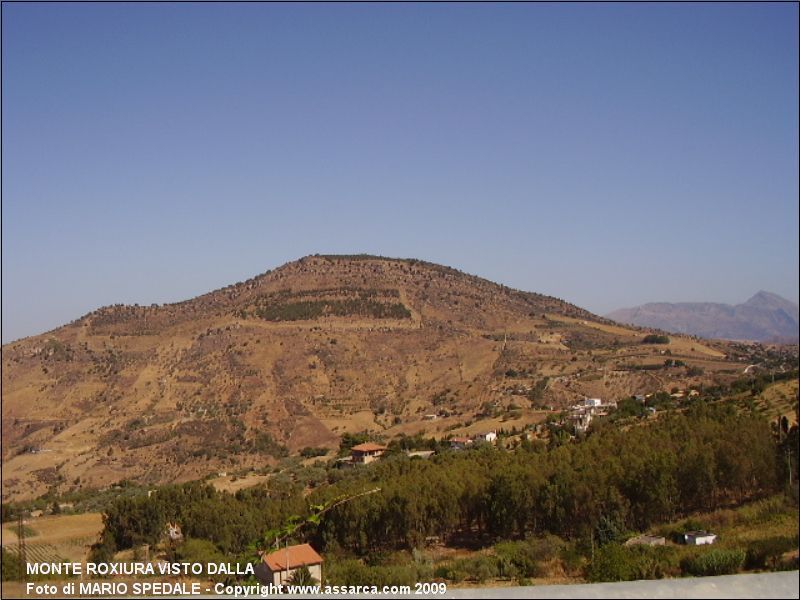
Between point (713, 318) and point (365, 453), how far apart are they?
63708 mm


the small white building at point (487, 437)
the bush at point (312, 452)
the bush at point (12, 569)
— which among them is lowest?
the bush at point (312, 452)

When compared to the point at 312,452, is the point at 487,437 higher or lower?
higher

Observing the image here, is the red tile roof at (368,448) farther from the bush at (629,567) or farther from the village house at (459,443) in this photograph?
the bush at (629,567)

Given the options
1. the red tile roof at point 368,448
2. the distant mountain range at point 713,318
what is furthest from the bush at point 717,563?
the distant mountain range at point 713,318

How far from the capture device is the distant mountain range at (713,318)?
5483 cm

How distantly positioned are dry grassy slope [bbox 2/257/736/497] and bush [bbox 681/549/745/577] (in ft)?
114

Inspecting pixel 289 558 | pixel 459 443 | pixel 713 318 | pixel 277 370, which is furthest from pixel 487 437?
pixel 713 318

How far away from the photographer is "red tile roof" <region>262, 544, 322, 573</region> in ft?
22.0

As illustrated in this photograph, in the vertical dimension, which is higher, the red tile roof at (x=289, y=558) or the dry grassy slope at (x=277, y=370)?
the dry grassy slope at (x=277, y=370)

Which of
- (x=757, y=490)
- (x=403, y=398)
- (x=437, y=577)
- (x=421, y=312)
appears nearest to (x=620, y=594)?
(x=437, y=577)

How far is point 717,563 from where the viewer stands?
481 centimetres

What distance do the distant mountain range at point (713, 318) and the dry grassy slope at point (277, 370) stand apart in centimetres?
522

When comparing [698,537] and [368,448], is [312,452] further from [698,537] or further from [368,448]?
[698,537]

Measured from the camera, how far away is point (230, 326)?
58812 mm
